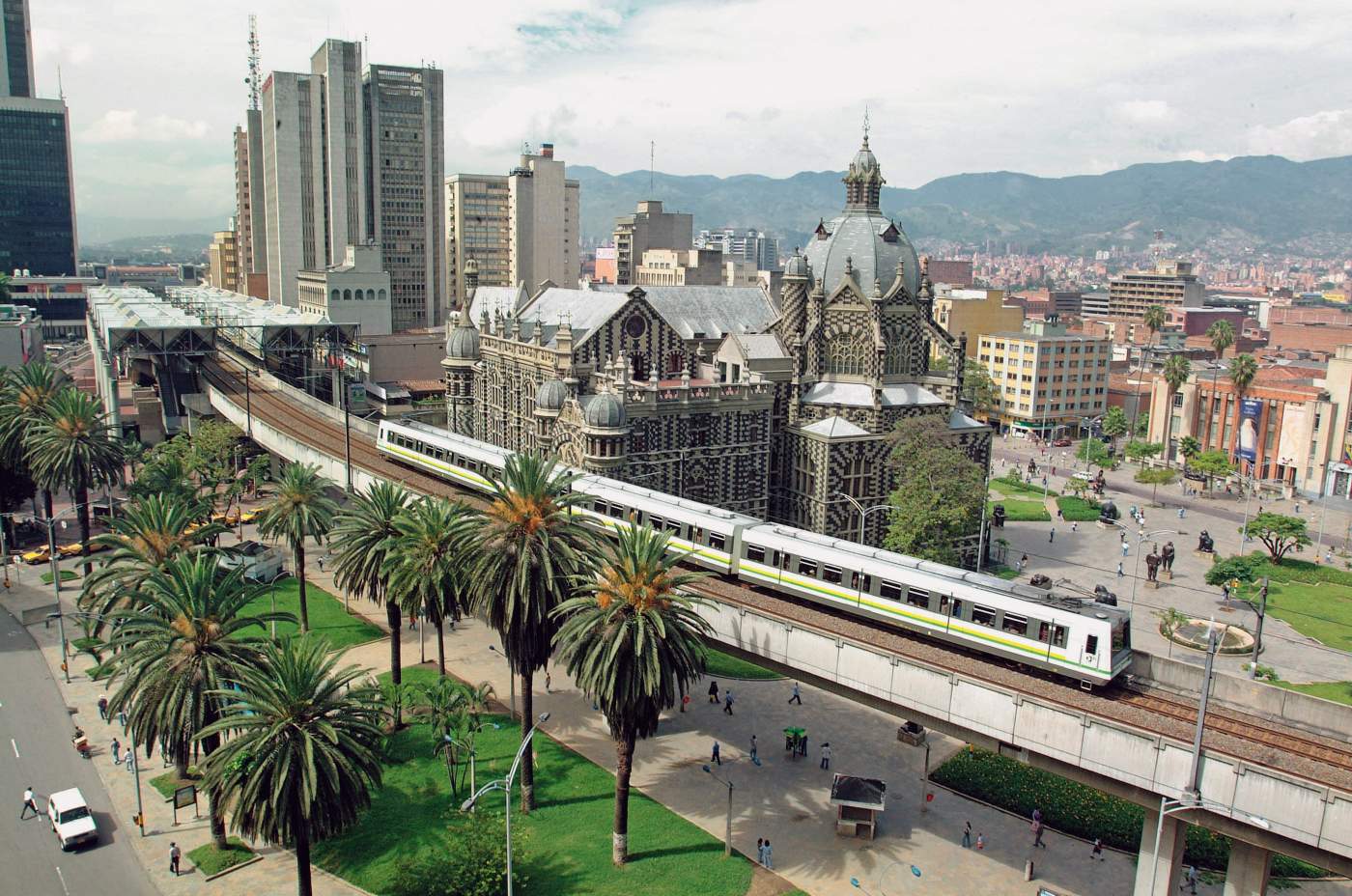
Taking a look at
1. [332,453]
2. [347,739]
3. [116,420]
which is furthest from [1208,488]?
[116,420]

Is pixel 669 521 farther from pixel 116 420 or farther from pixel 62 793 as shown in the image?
pixel 116 420

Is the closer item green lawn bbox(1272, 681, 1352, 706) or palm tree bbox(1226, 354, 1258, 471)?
green lawn bbox(1272, 681, 1352, 706)

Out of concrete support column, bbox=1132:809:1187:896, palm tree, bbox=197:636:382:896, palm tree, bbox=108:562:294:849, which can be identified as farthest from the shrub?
concrete support column, bbox=1132:809:1187:896

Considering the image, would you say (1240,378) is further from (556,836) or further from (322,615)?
(556,836)

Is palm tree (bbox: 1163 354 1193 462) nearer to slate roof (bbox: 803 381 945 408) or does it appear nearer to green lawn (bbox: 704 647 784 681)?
slate roof (bbox: 803 381 945 408)

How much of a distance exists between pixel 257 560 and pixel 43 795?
31963 millimetres

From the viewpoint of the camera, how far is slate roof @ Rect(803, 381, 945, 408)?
90631mm

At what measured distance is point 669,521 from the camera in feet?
196

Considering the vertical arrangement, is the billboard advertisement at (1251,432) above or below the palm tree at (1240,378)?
below

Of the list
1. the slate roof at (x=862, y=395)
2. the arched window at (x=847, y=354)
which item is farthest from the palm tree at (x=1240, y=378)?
the arched window at (x=847, y=354)

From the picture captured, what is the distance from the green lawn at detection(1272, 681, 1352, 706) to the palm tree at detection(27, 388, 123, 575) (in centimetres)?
8831

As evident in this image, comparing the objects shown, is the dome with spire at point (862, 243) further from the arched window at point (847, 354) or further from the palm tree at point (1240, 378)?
the palm tree at point (1240, 378)

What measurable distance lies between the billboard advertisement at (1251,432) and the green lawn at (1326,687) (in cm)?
7246

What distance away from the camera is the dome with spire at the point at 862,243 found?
9469 centimetres
